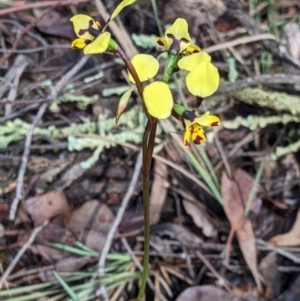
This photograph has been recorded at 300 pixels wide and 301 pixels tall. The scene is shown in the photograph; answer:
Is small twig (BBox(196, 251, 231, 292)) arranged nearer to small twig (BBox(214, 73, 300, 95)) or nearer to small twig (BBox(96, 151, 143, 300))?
small twig (BBox(96, 151, 143, 300))

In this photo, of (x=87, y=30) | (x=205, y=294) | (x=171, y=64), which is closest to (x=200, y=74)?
(x=171, y=64)

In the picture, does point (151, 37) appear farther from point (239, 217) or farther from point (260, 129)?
point (239, 217)

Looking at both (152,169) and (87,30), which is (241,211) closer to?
(152,169)

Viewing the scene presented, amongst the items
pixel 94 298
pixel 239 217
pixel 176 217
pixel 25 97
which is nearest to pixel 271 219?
pixel 239 217

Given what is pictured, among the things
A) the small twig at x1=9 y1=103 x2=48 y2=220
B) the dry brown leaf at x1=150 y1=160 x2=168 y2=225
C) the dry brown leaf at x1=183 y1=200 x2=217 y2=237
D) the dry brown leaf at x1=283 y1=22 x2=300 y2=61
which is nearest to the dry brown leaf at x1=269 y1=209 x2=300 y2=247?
the dry brown leaf at x1=183 y1=200 x2=217 y2=237

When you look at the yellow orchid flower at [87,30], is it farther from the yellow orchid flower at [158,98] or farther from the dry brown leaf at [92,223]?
the dry brown leaf at [92,223]

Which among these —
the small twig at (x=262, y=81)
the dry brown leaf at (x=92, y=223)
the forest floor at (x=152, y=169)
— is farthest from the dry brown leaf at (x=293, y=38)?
the dry brown leaf at (x=92, y=223)

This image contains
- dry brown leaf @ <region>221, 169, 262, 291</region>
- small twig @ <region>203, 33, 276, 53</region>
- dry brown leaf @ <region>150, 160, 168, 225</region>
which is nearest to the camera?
dry brown leaf @ <region>221, 169, 262, 291</region>
